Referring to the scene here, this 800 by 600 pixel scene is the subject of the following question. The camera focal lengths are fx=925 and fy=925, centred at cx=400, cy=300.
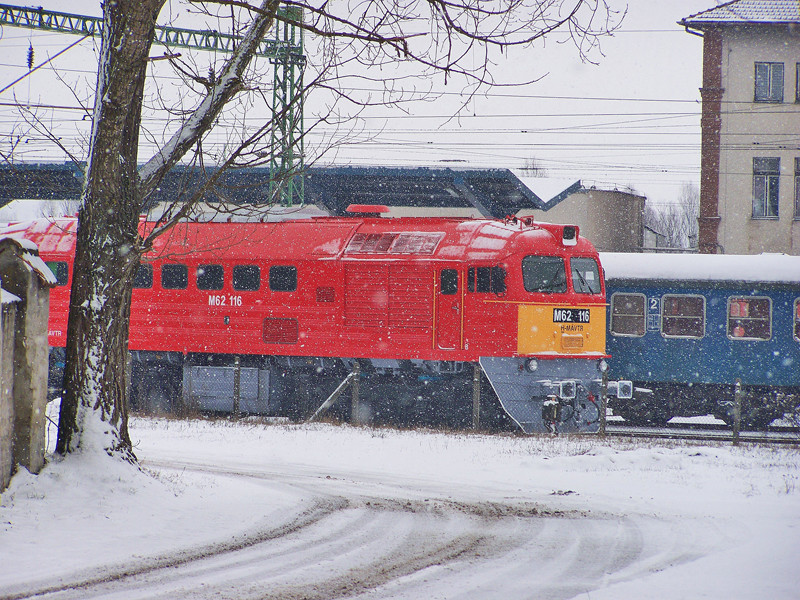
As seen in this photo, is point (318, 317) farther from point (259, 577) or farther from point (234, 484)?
point (259, 577)

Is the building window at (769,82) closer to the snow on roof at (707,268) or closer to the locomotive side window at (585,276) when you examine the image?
the snow on roof at (707,268)

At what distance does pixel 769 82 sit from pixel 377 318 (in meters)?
21.3

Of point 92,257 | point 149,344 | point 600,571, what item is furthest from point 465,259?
point 600,571

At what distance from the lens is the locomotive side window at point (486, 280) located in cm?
1580

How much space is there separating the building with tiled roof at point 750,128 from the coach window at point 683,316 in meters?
14.0

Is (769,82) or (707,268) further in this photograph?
(769,82)

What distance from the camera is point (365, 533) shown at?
26.0ft

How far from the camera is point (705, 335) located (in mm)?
18188

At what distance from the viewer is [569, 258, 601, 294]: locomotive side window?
16469 mm

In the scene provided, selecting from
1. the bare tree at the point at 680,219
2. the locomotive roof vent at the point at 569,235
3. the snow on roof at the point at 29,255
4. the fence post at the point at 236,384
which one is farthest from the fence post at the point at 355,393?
the bare tree at the point at 680,219

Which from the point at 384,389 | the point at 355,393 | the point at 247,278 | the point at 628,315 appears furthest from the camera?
the point at 628,315

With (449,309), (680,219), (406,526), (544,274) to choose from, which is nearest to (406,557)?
(406,526)

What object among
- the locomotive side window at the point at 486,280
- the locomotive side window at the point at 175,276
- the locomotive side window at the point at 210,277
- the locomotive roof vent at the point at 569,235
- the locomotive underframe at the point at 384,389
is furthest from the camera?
the locomotive side window at the point at 175,276

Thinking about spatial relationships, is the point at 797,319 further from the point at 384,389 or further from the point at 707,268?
the point at 384,389
